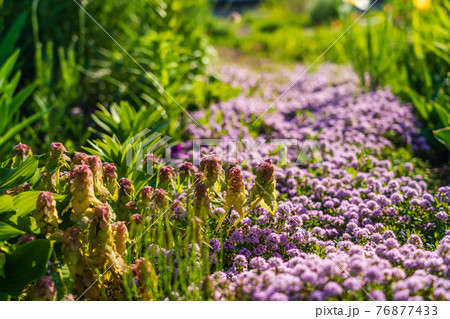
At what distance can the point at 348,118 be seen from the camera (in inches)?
152

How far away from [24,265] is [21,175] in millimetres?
483

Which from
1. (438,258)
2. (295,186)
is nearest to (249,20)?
(295,186)

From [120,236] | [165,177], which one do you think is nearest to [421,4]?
[165,177]

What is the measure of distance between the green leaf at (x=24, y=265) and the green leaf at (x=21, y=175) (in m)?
0.38

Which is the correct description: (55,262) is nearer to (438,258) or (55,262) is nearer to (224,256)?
(224,256)

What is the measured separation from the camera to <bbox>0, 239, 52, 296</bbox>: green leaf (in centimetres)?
171

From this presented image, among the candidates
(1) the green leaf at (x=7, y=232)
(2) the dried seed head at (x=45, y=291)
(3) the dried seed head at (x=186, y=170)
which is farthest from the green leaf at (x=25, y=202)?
(3) the dried seed head at (x=186, y=170)

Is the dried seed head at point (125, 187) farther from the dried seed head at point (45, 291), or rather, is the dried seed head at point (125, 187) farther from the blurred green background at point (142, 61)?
the blurred green background at point (142, 61)

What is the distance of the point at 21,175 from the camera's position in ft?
6.65

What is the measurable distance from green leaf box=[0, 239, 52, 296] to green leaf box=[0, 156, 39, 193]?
1.25ft

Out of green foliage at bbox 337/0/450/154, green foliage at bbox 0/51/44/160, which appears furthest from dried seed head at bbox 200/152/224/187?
green foliage at bbox 337/0/450/154

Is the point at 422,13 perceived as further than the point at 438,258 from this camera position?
Yes

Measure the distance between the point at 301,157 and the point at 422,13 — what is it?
3535mm

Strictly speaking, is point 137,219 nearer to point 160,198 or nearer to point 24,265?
point 160,198
